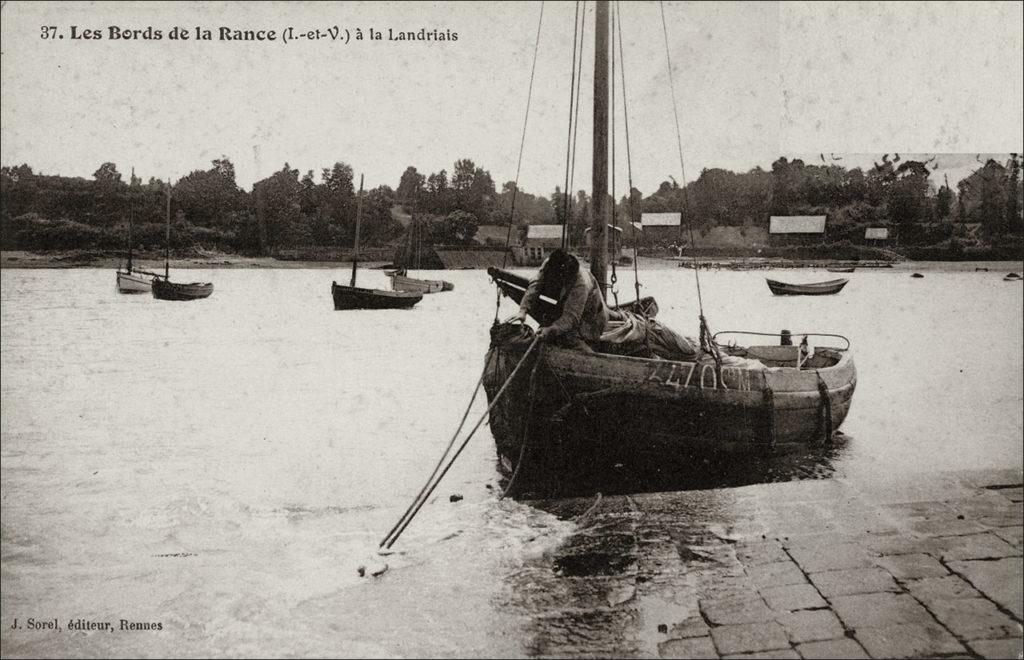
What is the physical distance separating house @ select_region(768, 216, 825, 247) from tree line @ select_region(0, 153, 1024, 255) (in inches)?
22.3

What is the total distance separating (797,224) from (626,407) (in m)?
34.3

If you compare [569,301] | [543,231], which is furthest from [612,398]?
[543,231]

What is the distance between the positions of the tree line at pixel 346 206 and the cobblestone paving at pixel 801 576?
33.4 feet

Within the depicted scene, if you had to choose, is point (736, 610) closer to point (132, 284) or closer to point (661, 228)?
point (132, 284)

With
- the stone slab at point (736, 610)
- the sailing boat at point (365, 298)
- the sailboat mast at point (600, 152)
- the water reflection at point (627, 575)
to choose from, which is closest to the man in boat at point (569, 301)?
the sailboat mast at point (600, 152)

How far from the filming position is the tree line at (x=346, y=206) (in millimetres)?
18172

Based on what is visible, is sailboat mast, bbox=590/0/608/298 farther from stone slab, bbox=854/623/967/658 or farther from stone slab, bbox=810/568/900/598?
stone slab, bbox=854/623/967/658

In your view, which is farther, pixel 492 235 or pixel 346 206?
pixel 492 235

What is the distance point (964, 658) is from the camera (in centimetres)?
328

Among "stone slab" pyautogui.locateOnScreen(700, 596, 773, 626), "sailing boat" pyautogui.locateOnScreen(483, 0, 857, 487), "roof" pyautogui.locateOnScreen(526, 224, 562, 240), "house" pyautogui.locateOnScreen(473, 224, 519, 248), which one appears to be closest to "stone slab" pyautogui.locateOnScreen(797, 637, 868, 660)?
"stone slab" pyautogui.locateOnScreen(700, 596, 773, 626)

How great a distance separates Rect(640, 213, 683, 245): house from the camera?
53.6m

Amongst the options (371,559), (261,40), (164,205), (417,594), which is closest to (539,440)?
(371,559)

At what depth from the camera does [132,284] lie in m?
37.2

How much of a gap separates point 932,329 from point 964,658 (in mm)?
26306
